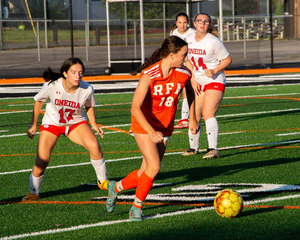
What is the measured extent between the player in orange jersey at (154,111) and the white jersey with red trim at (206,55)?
3.10m

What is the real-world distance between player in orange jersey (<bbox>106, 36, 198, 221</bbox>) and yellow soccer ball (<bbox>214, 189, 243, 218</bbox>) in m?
0.72

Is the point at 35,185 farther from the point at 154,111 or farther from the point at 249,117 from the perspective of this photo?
the point at 249,117

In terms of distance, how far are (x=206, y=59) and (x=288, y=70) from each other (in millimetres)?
16870

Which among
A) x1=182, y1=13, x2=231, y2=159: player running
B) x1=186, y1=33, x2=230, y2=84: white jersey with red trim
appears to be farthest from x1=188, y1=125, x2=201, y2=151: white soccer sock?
x1=186, y1=33, x2=230, y2=84: white jersey with red trim

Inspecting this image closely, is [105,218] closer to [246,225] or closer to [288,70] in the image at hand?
Result: [246,225]

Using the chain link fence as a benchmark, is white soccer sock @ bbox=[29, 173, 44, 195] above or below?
below

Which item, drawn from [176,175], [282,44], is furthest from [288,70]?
[176,175]

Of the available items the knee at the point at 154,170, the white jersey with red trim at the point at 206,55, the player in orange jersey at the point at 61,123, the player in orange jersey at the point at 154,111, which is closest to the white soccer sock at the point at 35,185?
the player in orange jersey at the point at 61,123

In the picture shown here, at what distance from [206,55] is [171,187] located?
2.74 m

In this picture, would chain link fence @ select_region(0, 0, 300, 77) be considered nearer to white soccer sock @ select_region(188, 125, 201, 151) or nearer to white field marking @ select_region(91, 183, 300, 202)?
white soccer sock @ select_region(188, 125, 201, 151)

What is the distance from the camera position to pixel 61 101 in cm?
649

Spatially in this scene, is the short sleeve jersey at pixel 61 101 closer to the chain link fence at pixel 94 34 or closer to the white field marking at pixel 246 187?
the white field marking at pixel 246 187

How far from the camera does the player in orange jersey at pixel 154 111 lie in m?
5.25

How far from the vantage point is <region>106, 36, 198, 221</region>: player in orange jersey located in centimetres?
525
